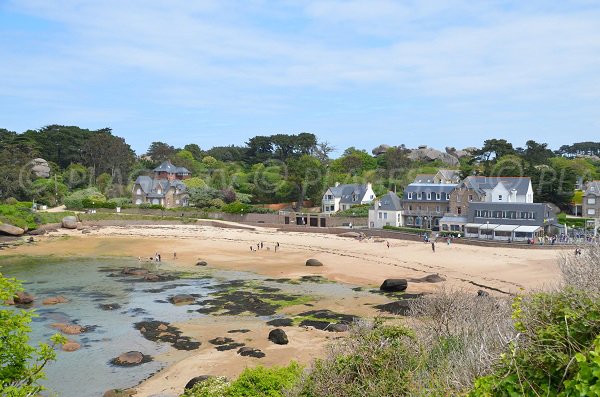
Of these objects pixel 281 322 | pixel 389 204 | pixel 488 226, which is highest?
pixel 389 204

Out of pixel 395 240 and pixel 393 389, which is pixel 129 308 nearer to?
pixel 393 389

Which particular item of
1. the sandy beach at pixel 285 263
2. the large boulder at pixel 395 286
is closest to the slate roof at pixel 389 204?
the sandy beach at pixel 285 263

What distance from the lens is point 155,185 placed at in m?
94.6

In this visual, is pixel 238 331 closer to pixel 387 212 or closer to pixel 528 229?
pixel 528 229

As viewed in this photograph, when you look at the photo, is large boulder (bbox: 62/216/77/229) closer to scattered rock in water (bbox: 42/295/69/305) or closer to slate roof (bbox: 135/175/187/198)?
slate roof (bbox: 135/175/187/198)

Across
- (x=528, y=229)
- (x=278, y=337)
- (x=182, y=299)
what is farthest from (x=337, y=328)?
(x=528, y=229)

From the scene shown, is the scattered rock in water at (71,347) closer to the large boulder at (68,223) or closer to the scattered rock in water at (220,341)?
the scattered rock in water at (220,341)

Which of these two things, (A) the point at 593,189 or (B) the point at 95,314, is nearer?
(B) the point at 95,314

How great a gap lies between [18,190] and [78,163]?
28.1m

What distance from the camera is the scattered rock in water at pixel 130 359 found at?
79.9ft

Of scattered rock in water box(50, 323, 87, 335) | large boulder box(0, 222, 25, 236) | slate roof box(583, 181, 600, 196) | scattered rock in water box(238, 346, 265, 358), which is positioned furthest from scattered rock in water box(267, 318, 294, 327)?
slate roof box(583, 181, 600, 196)

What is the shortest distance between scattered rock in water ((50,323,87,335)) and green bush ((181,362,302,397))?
15.4 m

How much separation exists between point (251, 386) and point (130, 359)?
36.8 ft

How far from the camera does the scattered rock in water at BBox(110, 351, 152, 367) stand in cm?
2436
